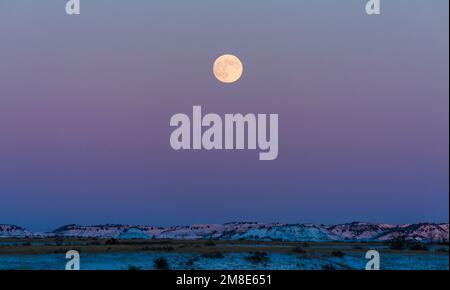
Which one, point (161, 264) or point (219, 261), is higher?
point (161, 264)

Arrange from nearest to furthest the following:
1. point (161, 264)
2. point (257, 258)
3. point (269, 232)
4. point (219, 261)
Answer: point (161, 264) < point (219, 261) < point (257, 258) < point (269, 232)

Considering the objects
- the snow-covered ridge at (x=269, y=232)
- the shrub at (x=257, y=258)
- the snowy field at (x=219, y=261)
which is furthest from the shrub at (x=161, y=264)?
the snow-covered ridge at (x=269, y=232)

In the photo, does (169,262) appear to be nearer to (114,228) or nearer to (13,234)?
(13,234)

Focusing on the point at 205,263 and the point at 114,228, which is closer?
the point at 205,263

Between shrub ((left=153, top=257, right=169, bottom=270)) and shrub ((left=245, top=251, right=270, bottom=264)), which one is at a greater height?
shrub ((left=153, top=257, right=169, bottom=270))

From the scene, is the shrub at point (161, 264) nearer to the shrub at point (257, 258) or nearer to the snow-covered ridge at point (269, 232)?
the shrub at point (257, 258)

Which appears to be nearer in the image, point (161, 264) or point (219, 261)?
point (161, 264)

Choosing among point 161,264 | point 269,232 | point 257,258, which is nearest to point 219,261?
point 257,258

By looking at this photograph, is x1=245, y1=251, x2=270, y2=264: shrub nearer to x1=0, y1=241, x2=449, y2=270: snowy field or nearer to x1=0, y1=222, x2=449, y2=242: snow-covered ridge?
x1=0, y1=241, x2=449, y2=270: snowy field

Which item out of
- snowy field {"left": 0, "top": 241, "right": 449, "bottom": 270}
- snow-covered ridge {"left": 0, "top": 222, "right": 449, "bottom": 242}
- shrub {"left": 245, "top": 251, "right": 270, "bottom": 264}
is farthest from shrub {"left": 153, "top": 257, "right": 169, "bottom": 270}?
snow-covered ridge {"left": 0, "top": 222, "right": 449, "bottom": 242}

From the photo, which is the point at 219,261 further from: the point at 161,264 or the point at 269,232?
the point at 269,232
